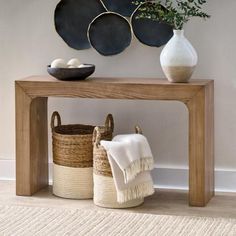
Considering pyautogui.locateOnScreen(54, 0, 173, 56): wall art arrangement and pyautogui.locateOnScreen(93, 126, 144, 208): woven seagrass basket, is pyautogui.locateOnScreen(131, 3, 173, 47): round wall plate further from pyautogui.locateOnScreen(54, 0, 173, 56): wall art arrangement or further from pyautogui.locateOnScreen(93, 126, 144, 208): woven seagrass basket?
pyautogui.locateOnScreen(93, 126, 144, 208): woven seagrass basket

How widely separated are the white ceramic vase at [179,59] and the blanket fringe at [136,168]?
0.47m

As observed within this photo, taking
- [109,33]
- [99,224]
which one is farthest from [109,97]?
[99,224]

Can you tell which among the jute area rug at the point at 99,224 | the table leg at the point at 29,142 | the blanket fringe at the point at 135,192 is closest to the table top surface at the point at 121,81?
the table leg at the point at 29,142

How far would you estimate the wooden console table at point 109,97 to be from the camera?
392 centimetres

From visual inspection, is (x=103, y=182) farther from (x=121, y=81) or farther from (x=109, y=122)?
(x=121, y=81)

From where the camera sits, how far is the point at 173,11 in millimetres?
3979

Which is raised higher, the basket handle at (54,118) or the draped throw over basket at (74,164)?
the basket handle at (54,118)

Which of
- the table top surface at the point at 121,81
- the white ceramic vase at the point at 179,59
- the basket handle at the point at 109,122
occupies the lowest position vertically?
the basket handle at the point at 109,122

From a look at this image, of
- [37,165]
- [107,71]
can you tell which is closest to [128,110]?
[107,71]

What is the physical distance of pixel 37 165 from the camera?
4.33m

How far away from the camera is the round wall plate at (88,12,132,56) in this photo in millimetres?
4355

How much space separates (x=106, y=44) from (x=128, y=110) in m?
0.43

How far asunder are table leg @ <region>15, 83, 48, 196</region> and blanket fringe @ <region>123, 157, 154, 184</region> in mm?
676

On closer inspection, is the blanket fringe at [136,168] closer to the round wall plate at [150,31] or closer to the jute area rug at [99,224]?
the jute area rug at [99,224]
